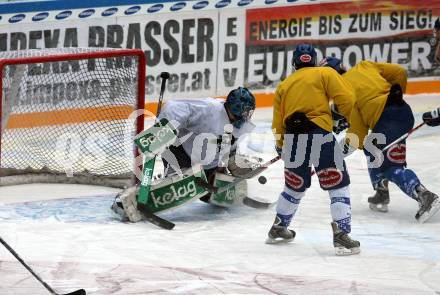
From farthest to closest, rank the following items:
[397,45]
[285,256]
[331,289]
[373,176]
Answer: [397,45]
[373,176]
[285,256]
[331,289]

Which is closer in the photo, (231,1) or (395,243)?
(395,243)

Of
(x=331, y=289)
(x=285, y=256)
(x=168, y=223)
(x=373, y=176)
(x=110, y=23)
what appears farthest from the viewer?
(x=110, y=23)

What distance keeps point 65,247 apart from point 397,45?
5.45 meters

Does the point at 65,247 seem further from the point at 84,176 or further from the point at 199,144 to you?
the point at 84,176

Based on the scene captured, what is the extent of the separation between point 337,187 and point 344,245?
0.99ft

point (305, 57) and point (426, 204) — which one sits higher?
point (305, 57)

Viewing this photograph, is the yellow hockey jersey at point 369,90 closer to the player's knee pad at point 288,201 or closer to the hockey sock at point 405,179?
the hockey sock at point 405,179

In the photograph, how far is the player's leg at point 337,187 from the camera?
20.3 ft

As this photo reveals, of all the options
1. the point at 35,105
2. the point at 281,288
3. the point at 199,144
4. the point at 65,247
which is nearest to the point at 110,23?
the point at 35,105

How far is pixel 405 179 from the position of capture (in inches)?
278

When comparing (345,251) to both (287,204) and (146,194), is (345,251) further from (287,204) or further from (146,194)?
(146,194)

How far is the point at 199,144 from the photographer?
7203mm

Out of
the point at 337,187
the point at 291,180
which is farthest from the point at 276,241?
the point at 337,187

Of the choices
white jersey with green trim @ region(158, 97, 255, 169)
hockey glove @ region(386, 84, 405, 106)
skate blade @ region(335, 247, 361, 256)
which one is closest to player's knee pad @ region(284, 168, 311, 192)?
skate blade @ region(335, 247, 361, 256)
